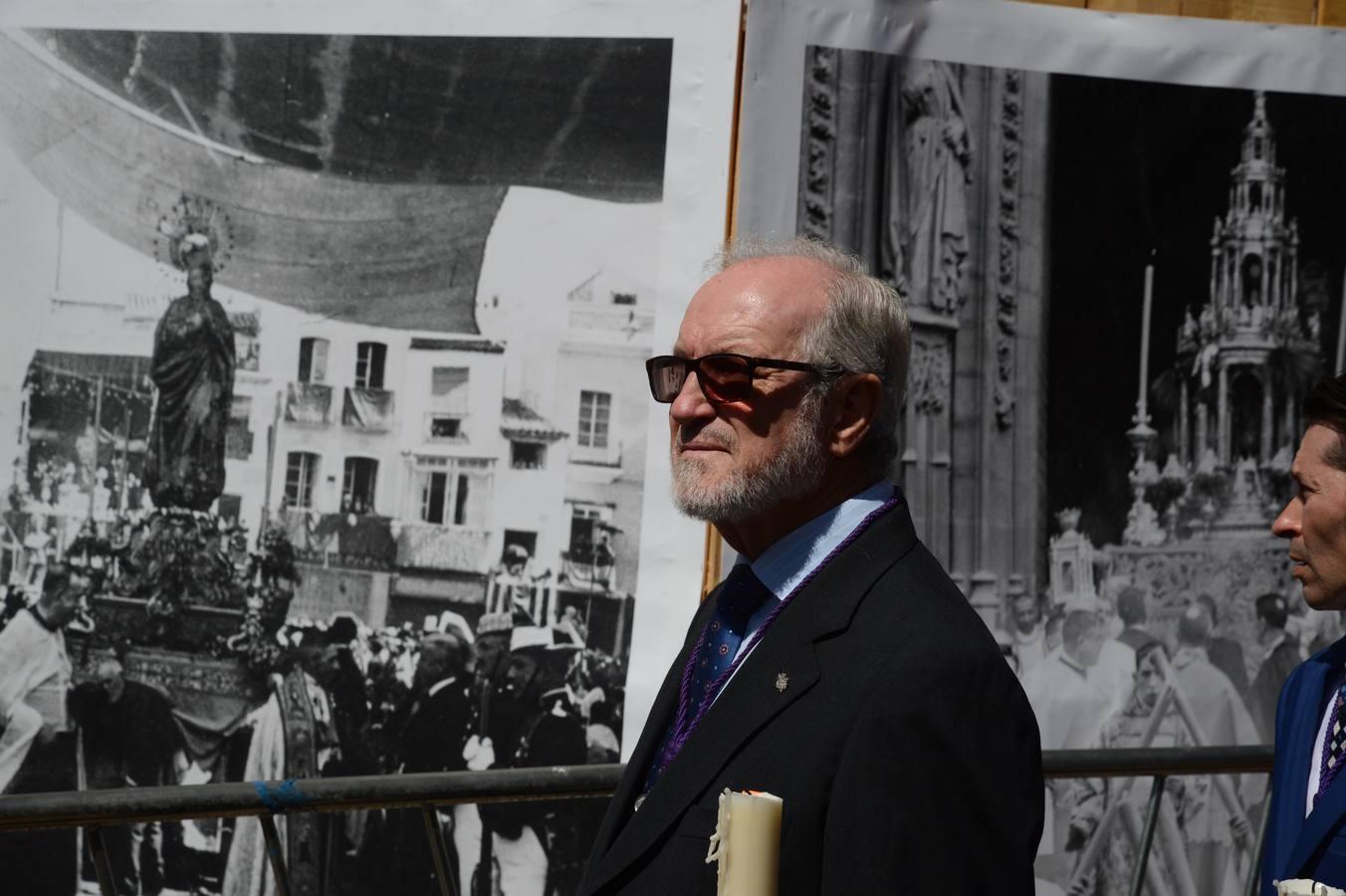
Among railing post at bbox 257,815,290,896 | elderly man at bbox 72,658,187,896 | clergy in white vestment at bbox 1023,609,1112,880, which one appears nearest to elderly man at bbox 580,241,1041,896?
railing post at bbox 257,815,290,896

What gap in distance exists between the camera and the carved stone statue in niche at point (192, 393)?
3629mm

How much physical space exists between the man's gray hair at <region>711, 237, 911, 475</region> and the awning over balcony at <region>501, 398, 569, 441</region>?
54.0 inches

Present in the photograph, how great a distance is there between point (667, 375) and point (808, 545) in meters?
0.35

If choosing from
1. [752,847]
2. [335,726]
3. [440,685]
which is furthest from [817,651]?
[335,726]

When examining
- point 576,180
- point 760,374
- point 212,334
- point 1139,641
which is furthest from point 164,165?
point 1139,641

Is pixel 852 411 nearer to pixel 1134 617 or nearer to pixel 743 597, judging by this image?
pixel 743 597

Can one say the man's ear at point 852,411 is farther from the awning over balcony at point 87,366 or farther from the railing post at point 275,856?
the awning over balcony at point 87,366

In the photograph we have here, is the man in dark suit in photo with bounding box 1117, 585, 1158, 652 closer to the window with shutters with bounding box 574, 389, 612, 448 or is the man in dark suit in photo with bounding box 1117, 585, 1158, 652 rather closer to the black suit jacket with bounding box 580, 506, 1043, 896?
the window with shutters with bounding box 574, 389, 612, 448

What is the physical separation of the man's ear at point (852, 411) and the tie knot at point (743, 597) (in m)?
0.22

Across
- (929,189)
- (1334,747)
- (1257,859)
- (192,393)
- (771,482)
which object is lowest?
(1257,859)

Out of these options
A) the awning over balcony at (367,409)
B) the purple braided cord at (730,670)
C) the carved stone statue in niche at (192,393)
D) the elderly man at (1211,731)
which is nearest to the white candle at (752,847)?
the purple braided cord at (730,670)

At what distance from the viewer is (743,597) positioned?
2.18 metres

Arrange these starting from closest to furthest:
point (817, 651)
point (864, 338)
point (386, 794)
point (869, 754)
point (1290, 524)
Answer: point (869, 754) < point (817, 651) < point (864, 338) < point (1290, 524) < point (386, 794)

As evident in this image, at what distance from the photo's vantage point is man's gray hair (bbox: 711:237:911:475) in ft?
7.18
